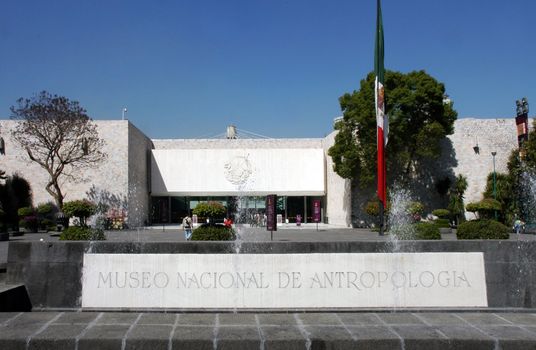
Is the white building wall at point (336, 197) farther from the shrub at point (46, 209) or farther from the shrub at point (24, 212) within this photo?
the shrub at point (24, 212)

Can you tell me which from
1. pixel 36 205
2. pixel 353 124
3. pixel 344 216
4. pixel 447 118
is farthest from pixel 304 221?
pixel 36 205

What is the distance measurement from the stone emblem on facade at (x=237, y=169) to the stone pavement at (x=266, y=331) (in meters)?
35.8

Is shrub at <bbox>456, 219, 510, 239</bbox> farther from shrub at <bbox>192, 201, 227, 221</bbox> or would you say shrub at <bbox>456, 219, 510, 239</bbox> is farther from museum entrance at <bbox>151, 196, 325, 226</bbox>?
museum entrance at <bbox>151, 196, 325, 226</bbox>

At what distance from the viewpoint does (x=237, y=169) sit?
41281 millimetres

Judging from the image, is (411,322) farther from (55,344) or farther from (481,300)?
(55,344)

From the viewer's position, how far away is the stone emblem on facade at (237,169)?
4128 centimetres

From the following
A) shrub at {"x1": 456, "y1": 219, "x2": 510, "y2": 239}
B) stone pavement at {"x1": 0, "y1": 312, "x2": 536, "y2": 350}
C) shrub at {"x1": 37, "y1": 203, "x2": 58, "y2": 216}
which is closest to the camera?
stone pavement at {"x1": 0, "y1": 312, "x2": 536, "y2": 350}

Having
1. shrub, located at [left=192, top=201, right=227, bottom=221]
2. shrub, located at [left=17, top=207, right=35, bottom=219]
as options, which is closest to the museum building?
shrub, located at [left=17, top=207, right=35, bottom=219]

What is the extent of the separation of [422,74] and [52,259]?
30.3m

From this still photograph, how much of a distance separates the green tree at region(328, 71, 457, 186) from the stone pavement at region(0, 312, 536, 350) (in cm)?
2807

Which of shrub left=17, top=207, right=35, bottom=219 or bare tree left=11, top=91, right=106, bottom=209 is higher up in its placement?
bare tree left=11, top=91, right=106, bottom=209

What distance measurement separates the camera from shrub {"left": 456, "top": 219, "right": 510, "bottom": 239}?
882cm

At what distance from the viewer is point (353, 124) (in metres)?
33.9

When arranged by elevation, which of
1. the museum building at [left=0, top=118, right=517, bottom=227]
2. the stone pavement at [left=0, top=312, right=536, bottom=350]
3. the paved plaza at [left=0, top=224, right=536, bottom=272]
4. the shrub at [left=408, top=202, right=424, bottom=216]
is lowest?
the paved plaza at [left=0, top=224, right=536, bottom=272]
